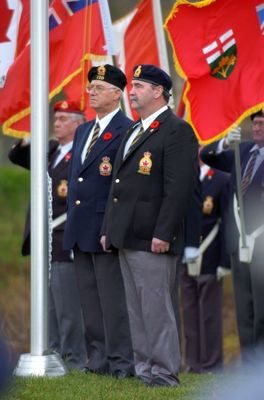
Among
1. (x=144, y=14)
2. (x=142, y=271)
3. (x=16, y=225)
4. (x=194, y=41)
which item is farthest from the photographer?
(x=16, y=225)

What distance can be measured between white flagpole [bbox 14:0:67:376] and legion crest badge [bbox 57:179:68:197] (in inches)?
69.1

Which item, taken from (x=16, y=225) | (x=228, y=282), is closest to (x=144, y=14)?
(x=228, y=282)

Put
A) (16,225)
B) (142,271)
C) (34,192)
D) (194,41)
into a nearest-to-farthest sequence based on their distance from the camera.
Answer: (142,271) < (34,192) < (194,41) < (16,225)

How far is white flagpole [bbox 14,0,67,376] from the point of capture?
22.8ft

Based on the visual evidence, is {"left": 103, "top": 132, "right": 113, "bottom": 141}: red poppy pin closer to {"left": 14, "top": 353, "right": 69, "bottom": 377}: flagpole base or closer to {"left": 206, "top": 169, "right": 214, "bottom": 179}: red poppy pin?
{"left": 14, "top": 353, "right": 69, "bottom": 377}: flagpole base

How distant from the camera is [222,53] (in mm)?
7906

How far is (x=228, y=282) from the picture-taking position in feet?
58.1

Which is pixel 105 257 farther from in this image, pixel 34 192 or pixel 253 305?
pixel 253 305

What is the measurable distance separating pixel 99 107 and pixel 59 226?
5.99ft

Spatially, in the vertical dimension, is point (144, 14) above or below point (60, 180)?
above

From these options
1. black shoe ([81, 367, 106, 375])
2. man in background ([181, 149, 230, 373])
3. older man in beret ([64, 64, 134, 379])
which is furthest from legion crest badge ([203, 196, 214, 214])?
black shoe ([81, 367, 106, 375])

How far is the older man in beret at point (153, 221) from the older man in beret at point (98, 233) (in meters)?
0.37

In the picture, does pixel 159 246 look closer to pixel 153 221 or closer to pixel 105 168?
pixel 153 221

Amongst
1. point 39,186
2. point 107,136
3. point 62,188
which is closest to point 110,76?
point 107,136
